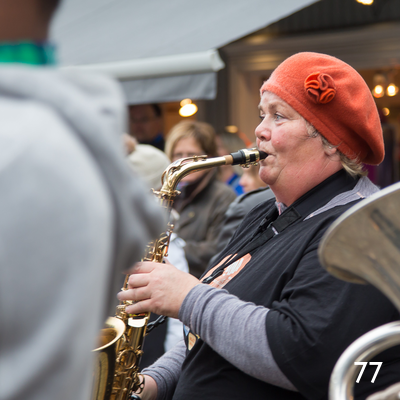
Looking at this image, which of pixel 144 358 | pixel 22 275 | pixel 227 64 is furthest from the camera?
pixel 227 64

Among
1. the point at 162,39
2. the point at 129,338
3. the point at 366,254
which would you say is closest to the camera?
the point at 366,254

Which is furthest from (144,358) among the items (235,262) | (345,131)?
(345,131)

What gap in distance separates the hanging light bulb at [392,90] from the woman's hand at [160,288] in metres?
5.24

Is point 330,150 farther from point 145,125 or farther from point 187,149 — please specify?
point 145,125

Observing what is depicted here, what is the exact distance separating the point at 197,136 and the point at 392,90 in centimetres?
322

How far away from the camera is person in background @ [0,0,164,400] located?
53 centimetres

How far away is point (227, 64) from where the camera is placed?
21.5 ft

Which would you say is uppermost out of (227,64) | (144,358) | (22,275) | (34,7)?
(34,7)

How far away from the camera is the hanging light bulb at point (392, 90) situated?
6.12 meters

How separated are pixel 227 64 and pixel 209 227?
3.33m

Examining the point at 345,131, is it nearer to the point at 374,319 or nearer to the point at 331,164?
the point at 331,164

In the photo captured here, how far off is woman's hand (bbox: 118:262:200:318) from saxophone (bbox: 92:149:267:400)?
0.15 m

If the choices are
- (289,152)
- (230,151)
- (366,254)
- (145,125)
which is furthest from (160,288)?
(145,125)

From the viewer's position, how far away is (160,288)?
1.62 meters
